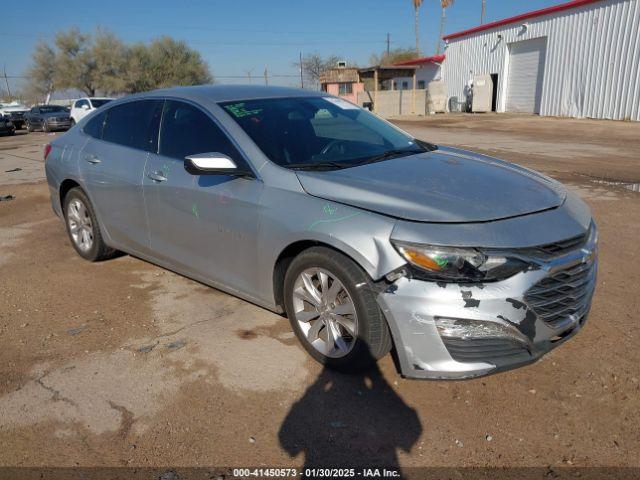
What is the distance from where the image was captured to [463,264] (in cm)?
263

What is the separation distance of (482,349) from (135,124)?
3464mm

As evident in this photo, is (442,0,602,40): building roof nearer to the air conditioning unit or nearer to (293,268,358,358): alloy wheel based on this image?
the air conditioning unit

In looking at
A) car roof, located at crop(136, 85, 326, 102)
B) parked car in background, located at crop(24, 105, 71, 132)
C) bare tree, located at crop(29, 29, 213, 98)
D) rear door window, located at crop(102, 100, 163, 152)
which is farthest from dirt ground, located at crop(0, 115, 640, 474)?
bare tree, located at crop(29, 29, 213, 98)

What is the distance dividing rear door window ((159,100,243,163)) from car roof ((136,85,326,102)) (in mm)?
112

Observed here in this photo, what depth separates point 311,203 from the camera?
3.12 m

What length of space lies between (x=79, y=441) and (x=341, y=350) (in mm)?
1488

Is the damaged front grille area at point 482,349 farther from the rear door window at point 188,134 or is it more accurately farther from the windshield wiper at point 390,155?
the rear door window at point 188,134

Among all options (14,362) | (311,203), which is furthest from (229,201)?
(14,362)

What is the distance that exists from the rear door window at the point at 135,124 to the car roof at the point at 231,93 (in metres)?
0.15

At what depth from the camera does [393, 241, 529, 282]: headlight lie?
2625mm

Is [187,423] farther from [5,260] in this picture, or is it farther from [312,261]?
[5,260]

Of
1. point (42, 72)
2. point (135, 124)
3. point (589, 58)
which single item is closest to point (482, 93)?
point (589, 58)

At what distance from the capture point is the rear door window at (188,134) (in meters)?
3.76

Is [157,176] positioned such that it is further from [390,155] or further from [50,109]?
[50,109]
